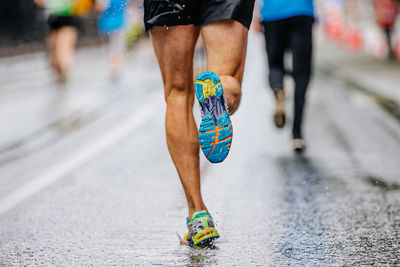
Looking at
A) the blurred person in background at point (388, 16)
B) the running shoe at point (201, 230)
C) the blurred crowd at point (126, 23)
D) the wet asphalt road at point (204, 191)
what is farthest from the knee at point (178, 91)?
the blurred person in background at point (388, 16)

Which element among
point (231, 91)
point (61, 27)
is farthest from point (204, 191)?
point (61, 27)

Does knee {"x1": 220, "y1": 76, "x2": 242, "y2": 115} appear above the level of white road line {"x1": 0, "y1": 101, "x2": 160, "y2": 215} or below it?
above

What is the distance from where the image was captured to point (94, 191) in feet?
17.1

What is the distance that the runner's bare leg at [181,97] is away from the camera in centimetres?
364

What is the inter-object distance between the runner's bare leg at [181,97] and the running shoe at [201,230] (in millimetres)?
55

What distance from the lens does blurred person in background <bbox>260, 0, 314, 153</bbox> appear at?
643 centimetres

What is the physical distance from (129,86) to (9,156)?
697 centimetres

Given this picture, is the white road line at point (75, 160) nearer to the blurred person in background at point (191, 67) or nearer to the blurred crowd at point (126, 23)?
the blurred person in background at point (191, 67)

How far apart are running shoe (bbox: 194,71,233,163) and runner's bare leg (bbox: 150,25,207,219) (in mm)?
270

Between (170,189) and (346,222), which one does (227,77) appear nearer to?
(346,222)

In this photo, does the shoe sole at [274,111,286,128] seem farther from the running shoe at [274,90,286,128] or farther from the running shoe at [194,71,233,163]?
the running shoe at [194,71,233,163]

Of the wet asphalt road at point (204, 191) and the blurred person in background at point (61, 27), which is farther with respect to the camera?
→ the blurred person in background at point (61, 27)

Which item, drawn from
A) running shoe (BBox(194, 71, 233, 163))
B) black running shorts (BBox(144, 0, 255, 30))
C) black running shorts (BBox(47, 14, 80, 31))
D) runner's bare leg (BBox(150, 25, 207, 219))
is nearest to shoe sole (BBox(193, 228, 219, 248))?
runner's bare leg (BBox(150, 25, 207, 219))

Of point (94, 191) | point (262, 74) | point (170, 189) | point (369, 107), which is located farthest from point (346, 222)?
point (262, 74)
